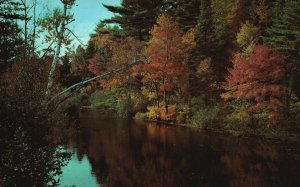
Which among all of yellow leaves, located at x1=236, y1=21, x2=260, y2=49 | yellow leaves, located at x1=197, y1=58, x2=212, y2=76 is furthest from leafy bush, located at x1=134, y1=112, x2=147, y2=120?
yellow leaves, located at x1=236, y1=21, x2=260, y2=49

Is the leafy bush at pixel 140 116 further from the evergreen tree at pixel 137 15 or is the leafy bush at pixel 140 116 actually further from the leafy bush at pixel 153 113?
the evergreen tree at pixel 137 15

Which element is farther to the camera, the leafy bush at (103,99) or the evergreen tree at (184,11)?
the leafy bush at (103,99)

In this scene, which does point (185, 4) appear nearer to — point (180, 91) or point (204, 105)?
point (180, 91)

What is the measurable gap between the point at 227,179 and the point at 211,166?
2.42m

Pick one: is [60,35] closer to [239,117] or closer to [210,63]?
[239,117]

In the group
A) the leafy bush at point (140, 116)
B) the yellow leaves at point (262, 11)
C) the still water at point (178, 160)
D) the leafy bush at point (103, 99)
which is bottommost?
the still water at point (178, 160)

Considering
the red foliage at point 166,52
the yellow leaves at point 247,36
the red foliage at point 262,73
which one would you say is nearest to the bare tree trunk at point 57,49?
the red foliage at point 262,73

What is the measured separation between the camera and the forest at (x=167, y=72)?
1073 centimetres

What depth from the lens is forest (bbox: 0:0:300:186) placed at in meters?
10.7

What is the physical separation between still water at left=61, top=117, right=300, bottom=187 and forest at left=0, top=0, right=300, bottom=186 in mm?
2698

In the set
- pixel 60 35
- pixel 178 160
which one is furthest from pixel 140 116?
pixel 60 35

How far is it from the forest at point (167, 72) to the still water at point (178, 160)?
2698 millimetres

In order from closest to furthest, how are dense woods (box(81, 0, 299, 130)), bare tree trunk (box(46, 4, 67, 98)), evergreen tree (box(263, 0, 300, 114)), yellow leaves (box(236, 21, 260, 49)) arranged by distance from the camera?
bare tree trunk (box(46, 4, 67, 98)), evergreen tree (box(263, 0, 300, 114)), dense woods (box(81, 0, 299, 130)), yellow leaves (box(236, 21, 260, 49))

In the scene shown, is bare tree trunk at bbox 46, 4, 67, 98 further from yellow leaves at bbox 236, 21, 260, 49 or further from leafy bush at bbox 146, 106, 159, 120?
leafy bush at bbox 146, 106, 159, 120
